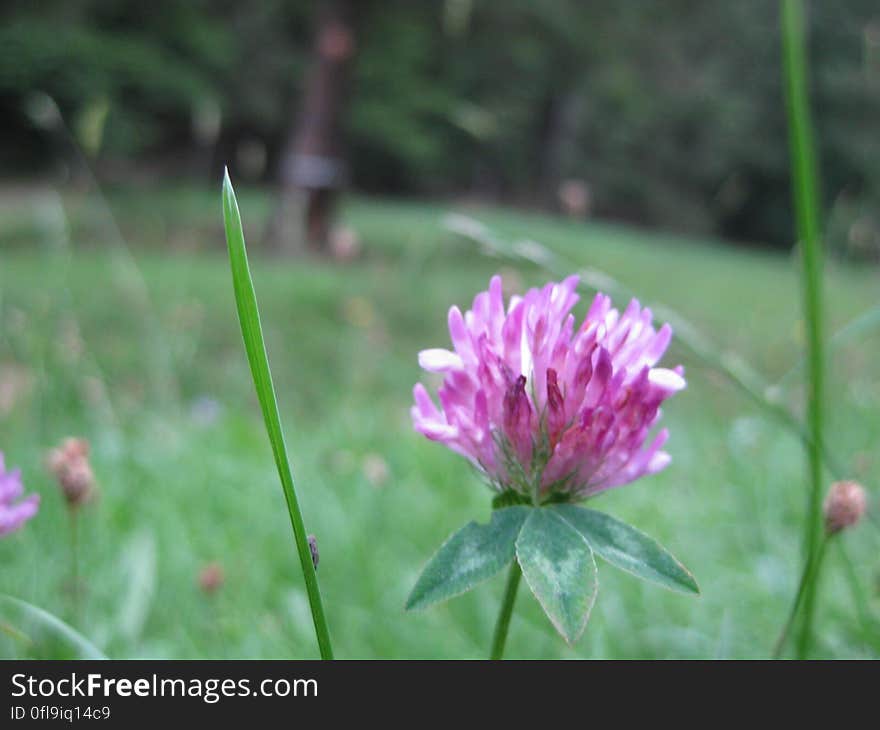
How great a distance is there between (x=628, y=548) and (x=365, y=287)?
16.3 feet

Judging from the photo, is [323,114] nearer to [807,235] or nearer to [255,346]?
[807,235]

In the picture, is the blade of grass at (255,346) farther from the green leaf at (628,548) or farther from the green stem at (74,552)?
the green stem at (74,552)

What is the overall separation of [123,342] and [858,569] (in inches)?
127

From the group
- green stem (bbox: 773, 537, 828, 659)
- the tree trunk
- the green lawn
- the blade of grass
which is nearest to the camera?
the blade of grass

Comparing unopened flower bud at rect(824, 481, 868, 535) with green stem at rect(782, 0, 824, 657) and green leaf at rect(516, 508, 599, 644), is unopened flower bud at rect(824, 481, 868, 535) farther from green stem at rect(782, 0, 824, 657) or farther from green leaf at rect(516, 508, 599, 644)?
green leaf at rect(516, 508, 599, 644)

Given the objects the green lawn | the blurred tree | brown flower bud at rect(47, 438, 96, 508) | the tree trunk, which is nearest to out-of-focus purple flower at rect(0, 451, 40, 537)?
brown flower bud at rect(47, 438, 96, 508)

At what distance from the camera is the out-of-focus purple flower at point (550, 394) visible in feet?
1.36

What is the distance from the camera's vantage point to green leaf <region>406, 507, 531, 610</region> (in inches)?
15.9

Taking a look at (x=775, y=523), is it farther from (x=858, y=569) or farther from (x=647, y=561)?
(x=647, y=561)

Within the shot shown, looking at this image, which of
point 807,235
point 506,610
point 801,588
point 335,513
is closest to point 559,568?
point 506,610

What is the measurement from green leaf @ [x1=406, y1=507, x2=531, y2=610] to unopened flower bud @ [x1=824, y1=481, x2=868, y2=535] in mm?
201

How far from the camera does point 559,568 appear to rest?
40 centimetres

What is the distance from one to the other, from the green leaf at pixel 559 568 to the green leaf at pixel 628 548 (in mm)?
13
